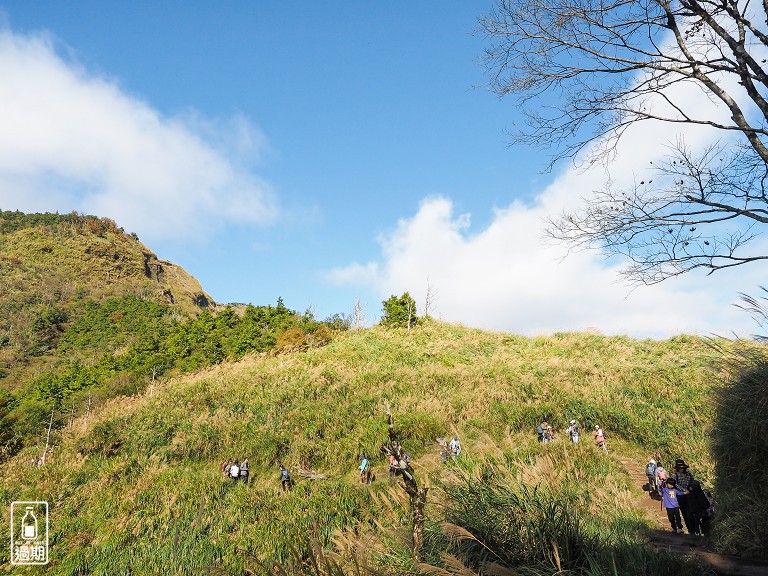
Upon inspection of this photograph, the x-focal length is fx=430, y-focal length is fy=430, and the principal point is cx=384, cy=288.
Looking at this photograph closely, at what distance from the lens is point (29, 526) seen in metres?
12.8

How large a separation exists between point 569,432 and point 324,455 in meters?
9.04

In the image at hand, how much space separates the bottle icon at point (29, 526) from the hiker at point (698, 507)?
16374 millimetres

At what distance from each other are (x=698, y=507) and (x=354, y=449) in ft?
38.6

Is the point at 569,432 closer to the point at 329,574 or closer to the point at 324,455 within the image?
the point at 324,455

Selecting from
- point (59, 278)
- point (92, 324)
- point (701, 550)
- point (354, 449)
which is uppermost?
point (59, 278)

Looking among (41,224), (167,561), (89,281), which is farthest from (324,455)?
(41,224)

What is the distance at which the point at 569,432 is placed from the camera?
48.8ft

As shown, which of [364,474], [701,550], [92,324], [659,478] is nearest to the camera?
[701,550]

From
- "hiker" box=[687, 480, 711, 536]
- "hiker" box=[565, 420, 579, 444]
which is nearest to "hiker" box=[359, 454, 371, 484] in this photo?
"hiker" box=[565, 420, 579, 444]

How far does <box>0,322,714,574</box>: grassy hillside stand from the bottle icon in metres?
0.70

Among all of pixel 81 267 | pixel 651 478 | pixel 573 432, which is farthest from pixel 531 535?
pixel 81 267

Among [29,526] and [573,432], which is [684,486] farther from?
[29,526]

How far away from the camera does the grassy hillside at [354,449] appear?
168 inches

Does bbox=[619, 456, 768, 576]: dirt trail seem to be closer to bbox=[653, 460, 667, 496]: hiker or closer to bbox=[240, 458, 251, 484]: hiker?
bbox=[653, 460, 667, 496]: hiker
